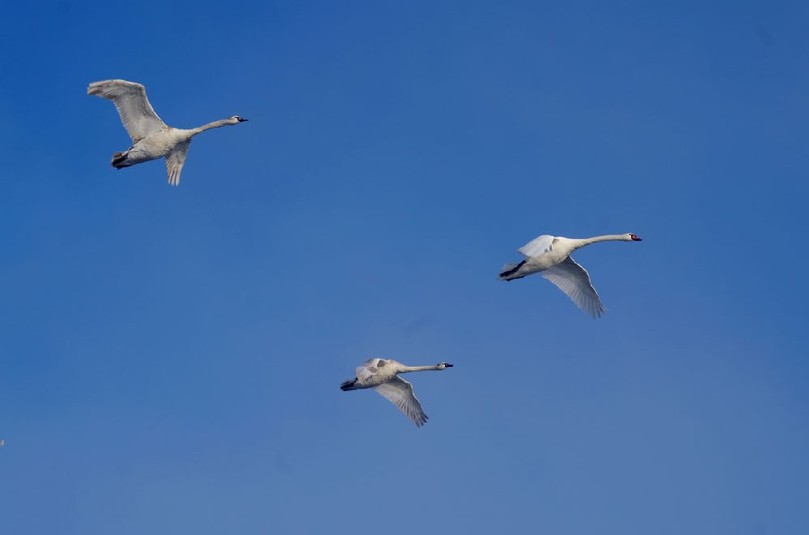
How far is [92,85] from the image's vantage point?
6750 centimetres

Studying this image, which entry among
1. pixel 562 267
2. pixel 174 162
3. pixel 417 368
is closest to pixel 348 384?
pixel 417 368

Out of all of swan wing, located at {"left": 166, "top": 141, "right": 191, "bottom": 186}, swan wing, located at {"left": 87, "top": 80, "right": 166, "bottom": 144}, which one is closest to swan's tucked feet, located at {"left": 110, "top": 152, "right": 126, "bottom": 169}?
swan wing, located at {"left": 87, "top": 80, "right": 166, "bottom": 144}

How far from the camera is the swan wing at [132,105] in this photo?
222 ft

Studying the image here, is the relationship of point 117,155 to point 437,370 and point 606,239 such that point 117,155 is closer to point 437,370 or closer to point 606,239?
point 437,370

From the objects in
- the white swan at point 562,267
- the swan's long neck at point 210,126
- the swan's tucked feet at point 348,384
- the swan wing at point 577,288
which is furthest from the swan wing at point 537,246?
the swan's long neck at point 210,126

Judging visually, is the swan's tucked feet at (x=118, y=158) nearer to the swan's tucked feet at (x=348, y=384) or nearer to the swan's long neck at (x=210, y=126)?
the swan's long neck at (x=210, y=126)

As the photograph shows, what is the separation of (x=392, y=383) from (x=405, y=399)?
1315 millimetres

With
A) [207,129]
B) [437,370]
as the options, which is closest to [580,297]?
[437,370]

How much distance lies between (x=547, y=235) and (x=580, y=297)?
7922mm

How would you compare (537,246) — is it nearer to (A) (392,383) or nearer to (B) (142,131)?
(A) (392,383)

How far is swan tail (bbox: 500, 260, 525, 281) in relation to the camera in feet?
219

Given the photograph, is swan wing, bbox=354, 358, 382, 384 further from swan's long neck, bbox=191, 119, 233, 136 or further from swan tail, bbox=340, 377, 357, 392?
swan's long neck, bbox=191, 119, 233, 136

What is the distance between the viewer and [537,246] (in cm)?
6331

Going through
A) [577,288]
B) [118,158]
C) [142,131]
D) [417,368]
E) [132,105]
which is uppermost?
[132,105]
